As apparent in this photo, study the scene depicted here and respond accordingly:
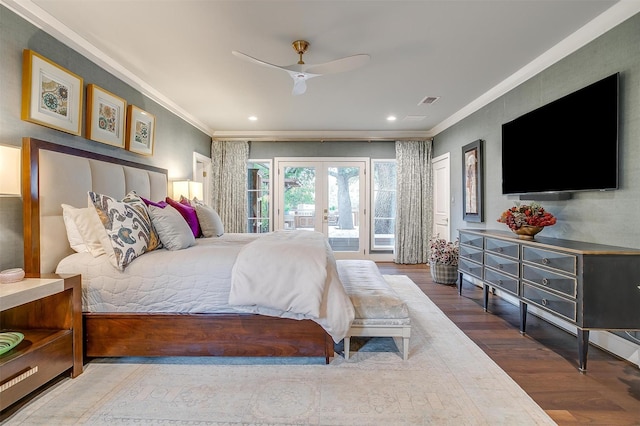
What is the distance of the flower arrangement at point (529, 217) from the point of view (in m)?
2.46

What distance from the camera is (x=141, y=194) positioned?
10.3 feet

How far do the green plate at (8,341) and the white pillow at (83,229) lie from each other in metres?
0.58

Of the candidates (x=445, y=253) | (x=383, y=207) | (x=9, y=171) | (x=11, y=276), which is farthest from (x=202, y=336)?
(x=383, y=207)

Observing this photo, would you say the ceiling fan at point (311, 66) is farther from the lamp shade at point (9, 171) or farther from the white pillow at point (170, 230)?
the lamp shade at point (9, 171)

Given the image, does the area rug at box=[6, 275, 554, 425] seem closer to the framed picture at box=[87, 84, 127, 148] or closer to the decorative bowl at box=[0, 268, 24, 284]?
the decorative bowl at box=[0, 268, 24, 284]

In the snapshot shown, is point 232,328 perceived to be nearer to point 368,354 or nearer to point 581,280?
point 368,354

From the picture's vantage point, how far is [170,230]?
2252 millimetres

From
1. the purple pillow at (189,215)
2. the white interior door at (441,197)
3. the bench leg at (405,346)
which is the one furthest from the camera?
the white interior door at (441,197)

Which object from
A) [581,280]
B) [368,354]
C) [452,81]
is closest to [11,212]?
[368,354]

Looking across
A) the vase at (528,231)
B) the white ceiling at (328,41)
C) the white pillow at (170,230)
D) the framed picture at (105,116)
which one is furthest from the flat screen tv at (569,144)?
the framed picture at (105,116)

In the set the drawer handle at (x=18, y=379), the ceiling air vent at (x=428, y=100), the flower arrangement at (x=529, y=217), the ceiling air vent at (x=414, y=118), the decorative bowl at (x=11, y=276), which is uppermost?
the ceiling air vent at (x=414, y=118)

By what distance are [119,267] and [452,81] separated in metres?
3.71

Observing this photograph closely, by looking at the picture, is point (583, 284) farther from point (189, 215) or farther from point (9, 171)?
point (9, 171)

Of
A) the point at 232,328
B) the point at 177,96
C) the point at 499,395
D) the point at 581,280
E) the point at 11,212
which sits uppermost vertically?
the point at 177,96
